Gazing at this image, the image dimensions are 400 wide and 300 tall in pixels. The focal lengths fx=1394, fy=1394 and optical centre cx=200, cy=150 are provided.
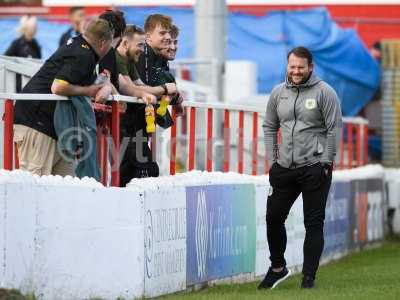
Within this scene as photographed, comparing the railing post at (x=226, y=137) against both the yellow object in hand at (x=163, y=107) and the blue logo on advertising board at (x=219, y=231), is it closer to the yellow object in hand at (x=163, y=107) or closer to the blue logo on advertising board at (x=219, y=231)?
the blue logo on advertising board at (x=219, y=231)

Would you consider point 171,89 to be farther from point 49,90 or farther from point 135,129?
point 49,90

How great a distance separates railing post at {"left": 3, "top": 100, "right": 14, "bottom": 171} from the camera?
9531 mm

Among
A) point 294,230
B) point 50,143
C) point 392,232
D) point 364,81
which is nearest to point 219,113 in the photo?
point 392,232

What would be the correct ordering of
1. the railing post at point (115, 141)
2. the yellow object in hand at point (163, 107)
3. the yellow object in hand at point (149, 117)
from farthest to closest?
the yellow object in hand at point (163, 107) → the yellow object in hand at point (149, 117) → the railing post at point (115, 141)

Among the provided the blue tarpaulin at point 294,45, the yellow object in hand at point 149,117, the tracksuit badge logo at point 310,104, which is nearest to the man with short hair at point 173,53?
the yellow object in hand at point 149,117

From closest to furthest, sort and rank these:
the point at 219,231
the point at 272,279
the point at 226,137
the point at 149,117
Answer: the point at 149,117 < the point at 272,279 < the point at 219,231 < the point at 226,137

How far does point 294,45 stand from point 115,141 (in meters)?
16.5

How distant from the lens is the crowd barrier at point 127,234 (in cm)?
920

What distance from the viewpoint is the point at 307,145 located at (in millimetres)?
10969

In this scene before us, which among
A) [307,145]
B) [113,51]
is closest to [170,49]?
[113,51]

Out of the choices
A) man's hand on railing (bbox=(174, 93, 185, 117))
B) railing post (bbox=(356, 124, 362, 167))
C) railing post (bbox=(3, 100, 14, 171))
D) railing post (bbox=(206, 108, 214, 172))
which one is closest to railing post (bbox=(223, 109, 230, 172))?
railing post (bbox=(206, 108, 214, 172))

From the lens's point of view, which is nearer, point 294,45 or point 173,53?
point 173,53

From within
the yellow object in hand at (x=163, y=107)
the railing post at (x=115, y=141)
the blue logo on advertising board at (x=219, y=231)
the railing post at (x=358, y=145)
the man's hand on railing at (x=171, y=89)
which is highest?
the man's hand on railing at (x=171, y=89)

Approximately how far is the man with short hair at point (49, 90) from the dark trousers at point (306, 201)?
1.84 m
